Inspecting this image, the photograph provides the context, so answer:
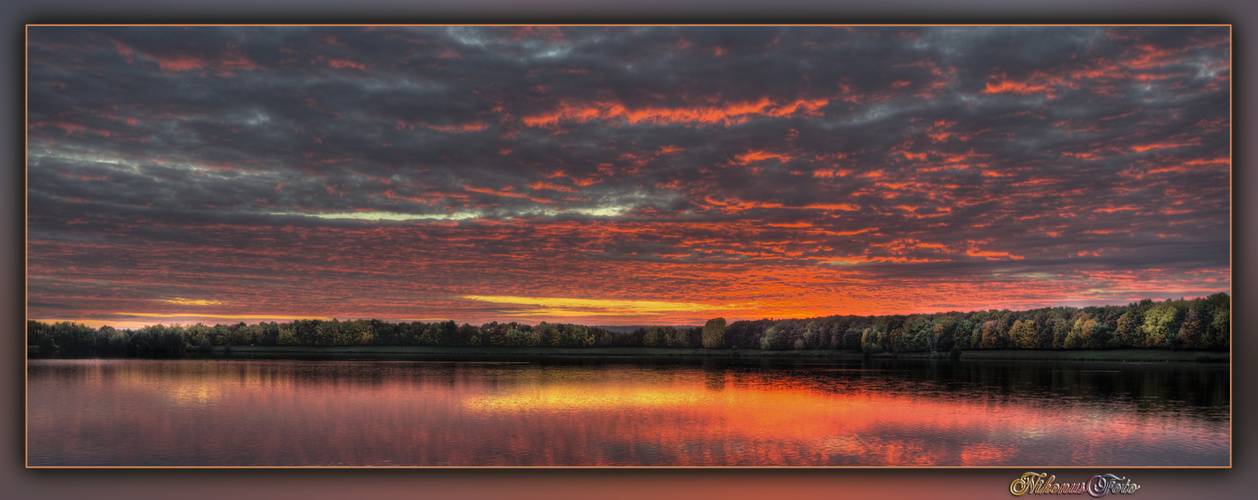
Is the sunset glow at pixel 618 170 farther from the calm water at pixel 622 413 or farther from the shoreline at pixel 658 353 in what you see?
the calm water at pixel 622 413

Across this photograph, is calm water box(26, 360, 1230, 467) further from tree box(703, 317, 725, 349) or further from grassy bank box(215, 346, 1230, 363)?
tree box(703, 317, 725, 349)

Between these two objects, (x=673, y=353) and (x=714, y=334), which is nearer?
(x=714, y=334)

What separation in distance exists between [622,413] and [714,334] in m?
1.51

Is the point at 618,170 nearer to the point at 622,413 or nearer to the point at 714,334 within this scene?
the point at 714,334

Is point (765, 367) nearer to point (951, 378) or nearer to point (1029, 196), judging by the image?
point (951, 378)

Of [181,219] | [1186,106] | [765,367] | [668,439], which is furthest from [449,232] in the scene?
[1186,106]

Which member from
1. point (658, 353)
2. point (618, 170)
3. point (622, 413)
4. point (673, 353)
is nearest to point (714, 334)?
point (673, 353)

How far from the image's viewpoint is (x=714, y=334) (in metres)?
7.46

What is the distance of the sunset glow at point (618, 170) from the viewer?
19.7ft

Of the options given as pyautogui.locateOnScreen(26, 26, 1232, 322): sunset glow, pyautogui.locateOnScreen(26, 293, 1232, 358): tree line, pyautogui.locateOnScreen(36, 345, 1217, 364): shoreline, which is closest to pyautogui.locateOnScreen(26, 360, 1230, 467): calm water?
pyautogui.locateOnScreen(36, 345, 1217, 364): shoreline

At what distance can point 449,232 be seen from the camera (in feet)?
23.5

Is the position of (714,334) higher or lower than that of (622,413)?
higher

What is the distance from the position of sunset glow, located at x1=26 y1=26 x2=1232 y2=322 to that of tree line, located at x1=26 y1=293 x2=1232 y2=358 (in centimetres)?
18

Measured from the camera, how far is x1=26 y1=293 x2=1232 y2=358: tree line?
6207 millimetres
